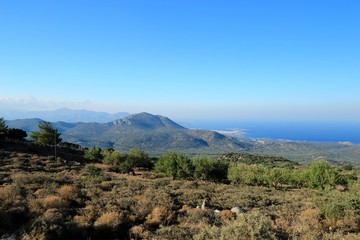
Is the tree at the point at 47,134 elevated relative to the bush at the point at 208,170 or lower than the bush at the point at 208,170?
elevated

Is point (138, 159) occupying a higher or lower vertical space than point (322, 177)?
lower

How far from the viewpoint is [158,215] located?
41.9 feet

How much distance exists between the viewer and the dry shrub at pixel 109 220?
10.9 metres

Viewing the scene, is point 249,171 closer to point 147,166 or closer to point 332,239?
point 147,166

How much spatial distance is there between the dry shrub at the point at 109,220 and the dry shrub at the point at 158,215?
1233 millimetres

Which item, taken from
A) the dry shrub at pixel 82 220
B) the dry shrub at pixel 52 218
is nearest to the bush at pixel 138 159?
the dry shrub at pixel 82 220

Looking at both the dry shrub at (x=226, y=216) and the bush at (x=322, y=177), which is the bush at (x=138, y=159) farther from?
the dry shrub at (x=226, y=216)

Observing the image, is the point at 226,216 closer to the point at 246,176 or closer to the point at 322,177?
the point at 246,176

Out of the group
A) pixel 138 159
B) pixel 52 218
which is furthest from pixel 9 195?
pixel 138 159

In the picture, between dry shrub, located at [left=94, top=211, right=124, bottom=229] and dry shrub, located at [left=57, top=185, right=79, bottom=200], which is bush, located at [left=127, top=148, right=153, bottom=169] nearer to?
dry shrub, located at [left=57, top=185, right=79, bottom=200]

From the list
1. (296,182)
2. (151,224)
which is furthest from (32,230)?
(296,182)

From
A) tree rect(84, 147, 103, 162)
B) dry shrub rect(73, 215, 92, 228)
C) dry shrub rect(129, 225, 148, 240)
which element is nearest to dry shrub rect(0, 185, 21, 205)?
dry shrub rect(73, 215, 92, 228)

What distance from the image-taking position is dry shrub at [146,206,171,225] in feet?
39.7

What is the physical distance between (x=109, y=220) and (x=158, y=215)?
2394 mm
